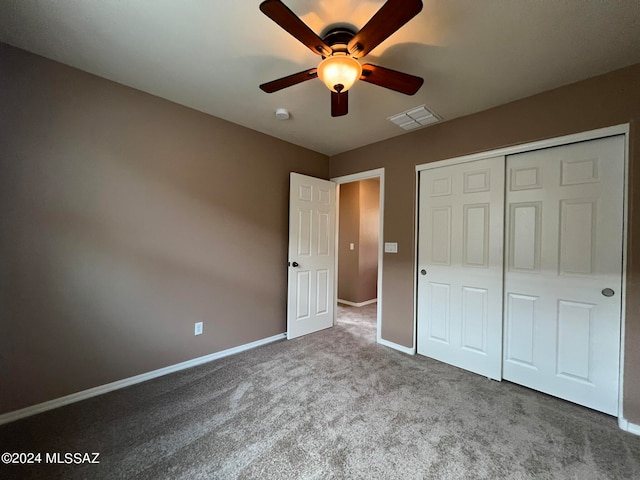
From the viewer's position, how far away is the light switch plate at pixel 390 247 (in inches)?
116

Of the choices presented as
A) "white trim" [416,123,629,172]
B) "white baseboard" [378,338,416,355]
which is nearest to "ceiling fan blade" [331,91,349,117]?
"white trim" [416,123,629,172]

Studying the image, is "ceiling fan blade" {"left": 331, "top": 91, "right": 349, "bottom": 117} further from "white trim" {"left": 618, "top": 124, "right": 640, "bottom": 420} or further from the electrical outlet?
the electrical outlet

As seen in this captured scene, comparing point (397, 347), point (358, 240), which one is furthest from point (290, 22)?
point (358, 240)

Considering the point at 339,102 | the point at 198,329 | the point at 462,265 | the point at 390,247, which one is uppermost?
the point at 339,102

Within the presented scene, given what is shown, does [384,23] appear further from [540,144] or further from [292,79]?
[540,144]

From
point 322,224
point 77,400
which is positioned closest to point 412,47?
point 322,224

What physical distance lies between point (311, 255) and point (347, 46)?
7.76 feet

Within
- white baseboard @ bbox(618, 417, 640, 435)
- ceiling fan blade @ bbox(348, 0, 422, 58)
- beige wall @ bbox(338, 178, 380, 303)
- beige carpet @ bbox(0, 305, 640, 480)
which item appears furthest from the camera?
beige wall @ bbox(338, 178, 380, 303)

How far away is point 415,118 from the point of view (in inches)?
98.2

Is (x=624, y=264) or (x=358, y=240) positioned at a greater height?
(x=358, y=240)

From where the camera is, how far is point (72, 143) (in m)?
1.86

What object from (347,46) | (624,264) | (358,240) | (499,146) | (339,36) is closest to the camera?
(347,46)

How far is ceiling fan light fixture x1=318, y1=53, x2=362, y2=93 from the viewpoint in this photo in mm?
1376

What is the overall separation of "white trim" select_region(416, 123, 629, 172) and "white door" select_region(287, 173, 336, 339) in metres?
1.37
